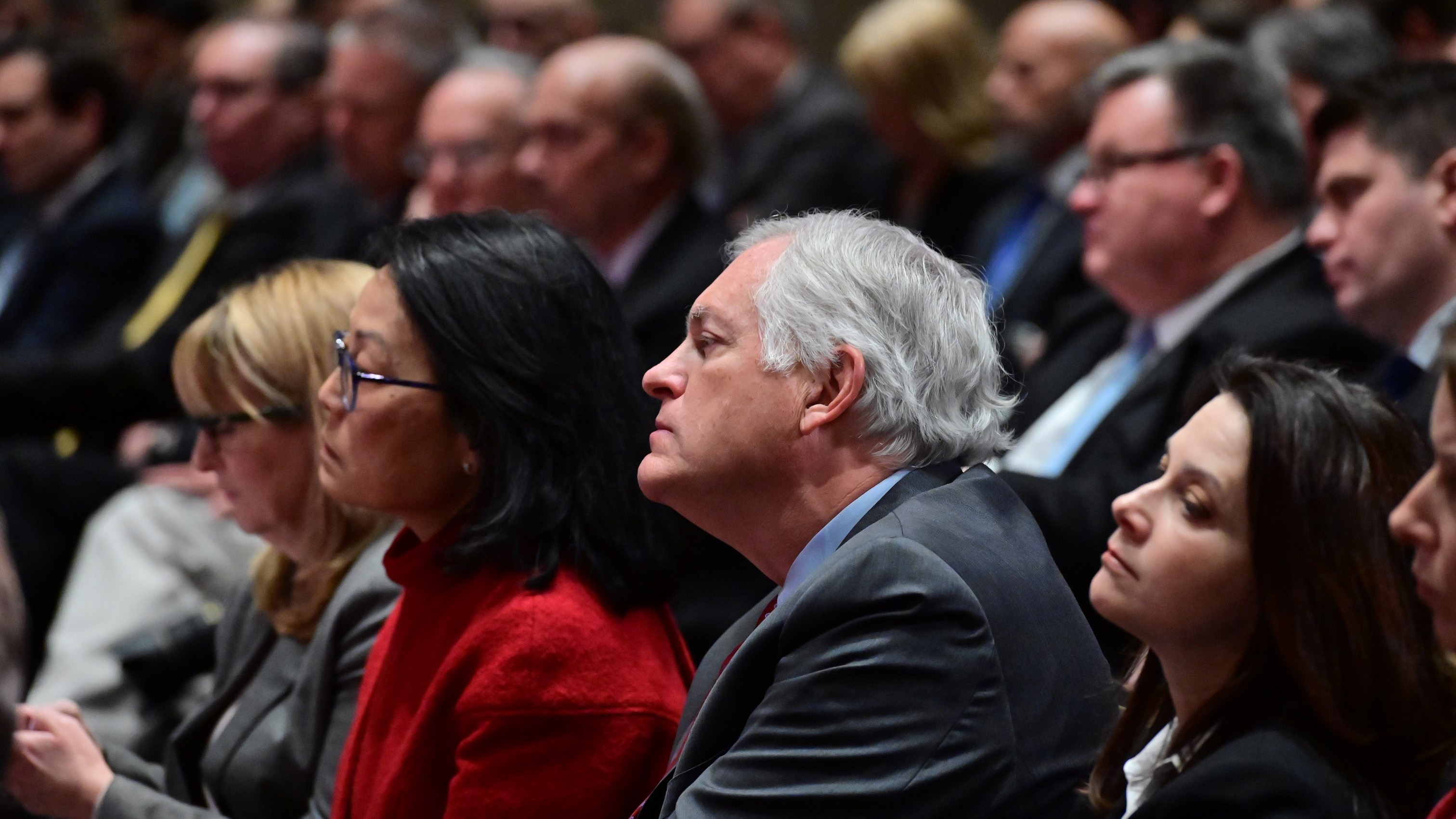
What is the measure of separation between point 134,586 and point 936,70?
2.97 meters

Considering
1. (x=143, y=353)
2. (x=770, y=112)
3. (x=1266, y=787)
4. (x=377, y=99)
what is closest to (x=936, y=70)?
(x=770, y=112)

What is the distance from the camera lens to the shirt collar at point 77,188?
529 cm

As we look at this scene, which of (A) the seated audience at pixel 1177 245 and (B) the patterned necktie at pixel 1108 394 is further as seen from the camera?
(B) the patterned necktie at pixel 1108 394

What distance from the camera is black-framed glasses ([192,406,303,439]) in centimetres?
239

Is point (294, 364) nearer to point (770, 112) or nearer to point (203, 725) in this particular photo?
point (203, 725)

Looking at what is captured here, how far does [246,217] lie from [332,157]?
0.54 meters

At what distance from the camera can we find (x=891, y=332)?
179cm

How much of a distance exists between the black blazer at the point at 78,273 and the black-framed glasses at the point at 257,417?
287cm

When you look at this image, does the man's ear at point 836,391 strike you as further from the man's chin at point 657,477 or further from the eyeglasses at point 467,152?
the eyeglasses at point 467,152

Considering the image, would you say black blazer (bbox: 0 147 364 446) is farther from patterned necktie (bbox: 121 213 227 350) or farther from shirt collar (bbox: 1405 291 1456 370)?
shirt collar (bbox: 1405 291 1456 370)

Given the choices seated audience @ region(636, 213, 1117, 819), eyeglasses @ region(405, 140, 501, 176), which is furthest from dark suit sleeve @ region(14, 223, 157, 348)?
seated audience @ region(636, 213, 1117, 819)

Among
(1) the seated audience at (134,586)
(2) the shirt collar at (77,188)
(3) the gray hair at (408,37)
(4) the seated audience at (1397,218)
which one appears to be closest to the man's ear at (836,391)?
(4) the seated audience at (1397,218)

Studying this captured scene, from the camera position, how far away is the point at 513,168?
15.2ft

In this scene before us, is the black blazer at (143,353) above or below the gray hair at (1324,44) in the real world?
below
